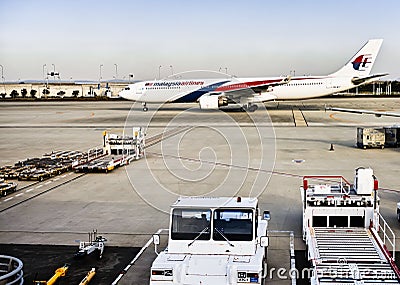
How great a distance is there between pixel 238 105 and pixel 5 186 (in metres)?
53.6

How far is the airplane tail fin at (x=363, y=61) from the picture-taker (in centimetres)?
6812

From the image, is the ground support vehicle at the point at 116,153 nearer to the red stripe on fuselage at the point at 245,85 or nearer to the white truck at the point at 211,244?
the white truck at the point at 211,244

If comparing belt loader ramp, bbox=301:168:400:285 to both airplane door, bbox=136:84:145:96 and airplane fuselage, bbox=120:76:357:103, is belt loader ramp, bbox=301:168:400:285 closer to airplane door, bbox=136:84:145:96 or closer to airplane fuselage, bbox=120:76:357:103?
airplane fuselage, bbox=120:76:357:103

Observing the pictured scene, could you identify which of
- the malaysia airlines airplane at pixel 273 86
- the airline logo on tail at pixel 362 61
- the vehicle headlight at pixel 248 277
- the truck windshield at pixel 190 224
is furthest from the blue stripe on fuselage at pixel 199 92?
the vehicle headlight at pixel 248 277

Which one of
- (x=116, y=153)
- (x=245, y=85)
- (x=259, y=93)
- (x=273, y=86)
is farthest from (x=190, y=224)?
(x=259, y=93)


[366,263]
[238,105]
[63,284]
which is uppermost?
[238,105]

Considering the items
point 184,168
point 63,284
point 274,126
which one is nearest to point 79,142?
point 184,168

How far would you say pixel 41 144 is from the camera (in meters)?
40.5

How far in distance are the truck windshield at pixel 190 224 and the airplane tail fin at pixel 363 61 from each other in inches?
2460

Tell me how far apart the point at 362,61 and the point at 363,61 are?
0.43 ft

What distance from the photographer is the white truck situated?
32.7 ft

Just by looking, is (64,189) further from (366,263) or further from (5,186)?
(366,263)

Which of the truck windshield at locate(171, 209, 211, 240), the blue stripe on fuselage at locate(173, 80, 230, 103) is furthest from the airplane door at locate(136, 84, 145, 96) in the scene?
the truck windshield at locate(171, 209, 211, 240)

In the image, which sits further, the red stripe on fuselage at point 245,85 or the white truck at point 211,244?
the red stripe on fuselage at point 245,85
